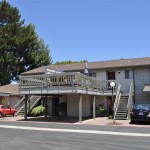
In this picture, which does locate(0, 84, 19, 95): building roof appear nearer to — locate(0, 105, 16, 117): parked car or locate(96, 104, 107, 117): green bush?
locate(0, 105, 16, 117): parked car

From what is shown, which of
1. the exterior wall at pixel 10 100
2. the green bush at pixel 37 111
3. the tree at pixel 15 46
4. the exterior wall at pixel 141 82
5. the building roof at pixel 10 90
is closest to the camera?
the exterior wall at pixel 141 82

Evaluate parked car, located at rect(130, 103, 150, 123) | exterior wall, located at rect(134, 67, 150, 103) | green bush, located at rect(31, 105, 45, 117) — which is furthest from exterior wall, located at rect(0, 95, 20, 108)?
parked car, located at rect(130, 103, 150, 123)

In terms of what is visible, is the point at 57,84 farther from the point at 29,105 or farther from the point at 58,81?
the point at 29,105

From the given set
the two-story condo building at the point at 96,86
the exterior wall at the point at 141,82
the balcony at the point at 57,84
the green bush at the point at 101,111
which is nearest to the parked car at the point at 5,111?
the two-story condo building at the point at 96,86

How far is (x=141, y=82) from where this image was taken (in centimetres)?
3219

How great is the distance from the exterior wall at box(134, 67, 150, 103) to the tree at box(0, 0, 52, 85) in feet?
79.1

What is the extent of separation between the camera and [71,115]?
32.7 meters

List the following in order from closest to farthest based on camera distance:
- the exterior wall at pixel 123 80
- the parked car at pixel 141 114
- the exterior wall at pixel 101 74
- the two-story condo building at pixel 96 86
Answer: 1. the parked car at pixel 141 114
2. the two-story condo building at pixel 96 86
3. the exterior wall at pixel 123 80
4. the exterior wall at pixel 101 74

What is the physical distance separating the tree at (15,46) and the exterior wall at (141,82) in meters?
24.1

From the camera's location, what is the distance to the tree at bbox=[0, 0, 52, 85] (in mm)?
50688

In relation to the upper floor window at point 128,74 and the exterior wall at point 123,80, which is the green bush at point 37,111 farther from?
the upper floor window at point 128,74

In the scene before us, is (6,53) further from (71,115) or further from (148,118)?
(148,118)

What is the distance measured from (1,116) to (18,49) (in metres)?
19.8

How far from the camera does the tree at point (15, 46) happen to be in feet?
166
